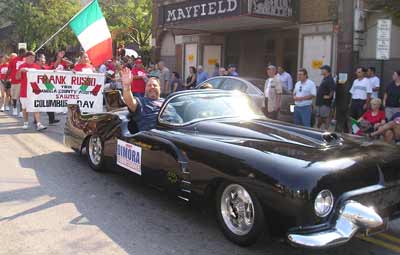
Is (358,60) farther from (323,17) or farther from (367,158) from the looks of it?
(367,158)

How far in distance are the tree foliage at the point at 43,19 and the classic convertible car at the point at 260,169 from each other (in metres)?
31.5

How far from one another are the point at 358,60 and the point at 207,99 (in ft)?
31.1

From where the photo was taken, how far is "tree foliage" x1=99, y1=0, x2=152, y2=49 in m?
35.4

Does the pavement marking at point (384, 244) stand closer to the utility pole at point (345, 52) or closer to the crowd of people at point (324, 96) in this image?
the crowd of people at point (324, 96)

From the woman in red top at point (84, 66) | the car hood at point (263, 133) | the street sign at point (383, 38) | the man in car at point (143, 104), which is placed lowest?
the car hood at point (263, 133)

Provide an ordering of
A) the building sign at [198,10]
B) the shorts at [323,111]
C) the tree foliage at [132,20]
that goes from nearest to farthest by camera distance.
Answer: the shorts at [323,111]
the building sign at [198,10]
the tree foliage at [132,20]

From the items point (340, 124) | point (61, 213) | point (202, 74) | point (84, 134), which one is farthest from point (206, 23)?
point (61, 213)

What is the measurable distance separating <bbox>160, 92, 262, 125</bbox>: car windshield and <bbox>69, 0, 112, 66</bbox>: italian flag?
450 centimetres

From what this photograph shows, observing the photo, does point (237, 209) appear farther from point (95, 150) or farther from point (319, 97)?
point (319, 97)

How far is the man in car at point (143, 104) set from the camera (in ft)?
20.9

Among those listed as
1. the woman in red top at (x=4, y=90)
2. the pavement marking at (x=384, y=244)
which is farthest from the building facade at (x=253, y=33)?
the pavement marking at (x=384, y=244)

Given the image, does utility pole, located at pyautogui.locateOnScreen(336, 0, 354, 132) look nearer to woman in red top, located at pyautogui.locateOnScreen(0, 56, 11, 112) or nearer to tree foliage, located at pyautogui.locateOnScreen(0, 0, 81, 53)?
woman in red top, located at pyautogui.locateOnScreen(0, 56, 11, 112)

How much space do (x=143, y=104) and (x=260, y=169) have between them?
2.82m

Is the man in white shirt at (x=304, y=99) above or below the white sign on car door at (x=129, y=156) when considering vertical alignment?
above
